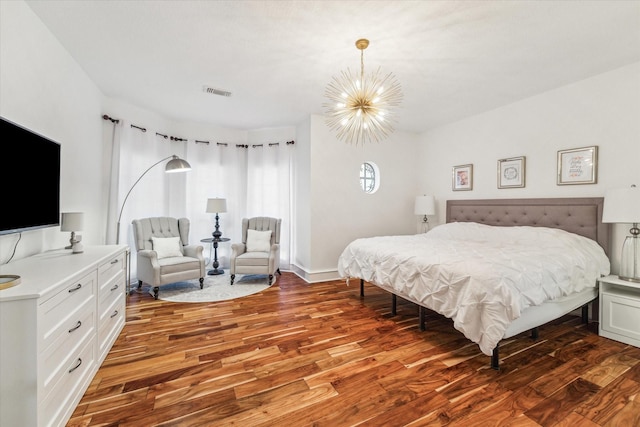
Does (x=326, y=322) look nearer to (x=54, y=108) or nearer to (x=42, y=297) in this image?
(x=42, y=297)

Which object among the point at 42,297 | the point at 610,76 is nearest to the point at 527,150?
the point at 610,76

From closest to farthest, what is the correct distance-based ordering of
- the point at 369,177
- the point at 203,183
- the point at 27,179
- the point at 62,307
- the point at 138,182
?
the point at 62,307
the point at 27,179
the point at 138,182
the point at 203,183
the point at 369,177

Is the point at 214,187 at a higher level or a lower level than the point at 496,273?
higher

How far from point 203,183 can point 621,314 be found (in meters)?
5.63

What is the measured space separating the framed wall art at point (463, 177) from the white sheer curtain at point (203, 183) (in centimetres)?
291

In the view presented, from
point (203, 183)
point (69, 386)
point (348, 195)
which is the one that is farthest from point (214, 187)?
point (69, 386)

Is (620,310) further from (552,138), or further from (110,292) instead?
(110,292)

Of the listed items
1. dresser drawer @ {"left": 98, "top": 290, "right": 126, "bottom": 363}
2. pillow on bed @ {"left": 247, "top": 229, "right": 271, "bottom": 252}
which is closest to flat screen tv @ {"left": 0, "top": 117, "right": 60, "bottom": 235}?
dresser drawer @ {"left": 98, "top": 290, "right": 126, "bottom": 363}

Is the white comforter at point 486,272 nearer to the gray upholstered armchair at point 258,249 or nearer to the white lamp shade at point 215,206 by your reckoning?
the gray upholstered armchair at point 258,249

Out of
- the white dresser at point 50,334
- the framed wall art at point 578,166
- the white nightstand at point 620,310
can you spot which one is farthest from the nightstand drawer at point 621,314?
the white dresser at point 50,334

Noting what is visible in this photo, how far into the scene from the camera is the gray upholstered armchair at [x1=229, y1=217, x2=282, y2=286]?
13.5ft

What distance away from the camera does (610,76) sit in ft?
9.39

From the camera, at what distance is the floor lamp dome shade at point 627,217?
7.81 feet

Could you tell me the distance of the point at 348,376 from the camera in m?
1.94
